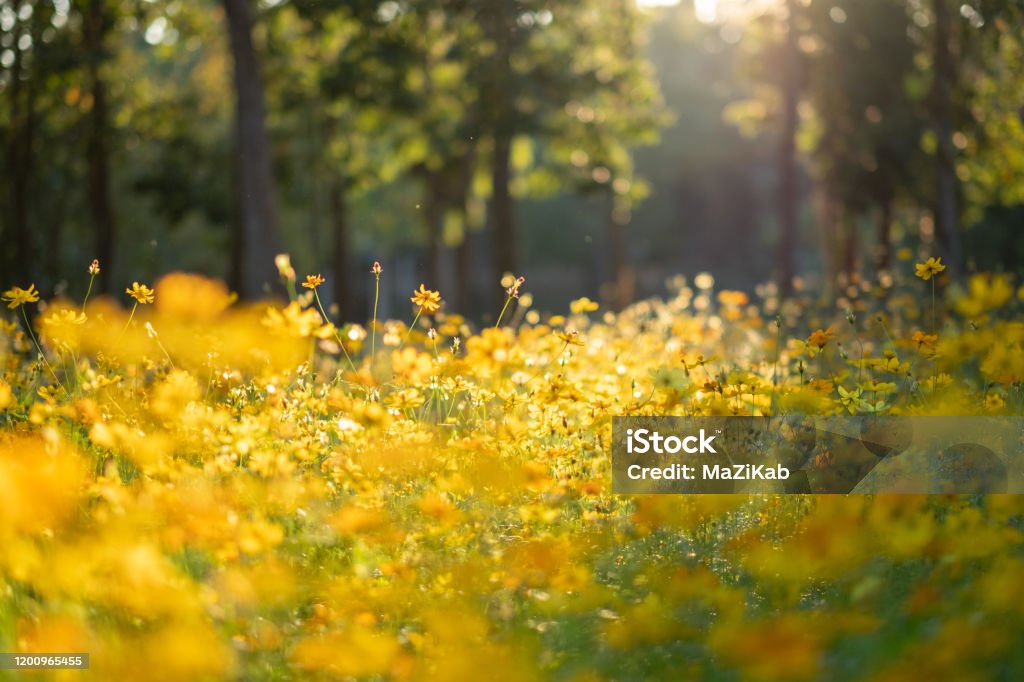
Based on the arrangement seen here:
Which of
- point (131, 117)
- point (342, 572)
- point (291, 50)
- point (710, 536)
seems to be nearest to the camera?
point (342, 572)

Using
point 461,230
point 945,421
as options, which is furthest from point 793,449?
point 461,230

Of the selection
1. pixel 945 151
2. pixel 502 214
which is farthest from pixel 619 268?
pixel 945 151

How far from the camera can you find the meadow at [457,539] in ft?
8.36

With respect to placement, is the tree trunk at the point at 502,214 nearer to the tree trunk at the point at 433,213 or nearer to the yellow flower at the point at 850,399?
the tree trunk at the point at 433,213

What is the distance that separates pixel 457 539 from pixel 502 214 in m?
13.0

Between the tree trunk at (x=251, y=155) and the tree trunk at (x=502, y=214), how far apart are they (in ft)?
15.4

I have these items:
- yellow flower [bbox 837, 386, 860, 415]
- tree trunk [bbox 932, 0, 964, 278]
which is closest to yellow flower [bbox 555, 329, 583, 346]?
yellow flower [bbox 837, 386, 860, 415]

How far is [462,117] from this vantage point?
1714 centimetres

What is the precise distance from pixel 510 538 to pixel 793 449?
137 centimetres

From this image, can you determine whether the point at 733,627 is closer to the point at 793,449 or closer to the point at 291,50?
the point at 793,449

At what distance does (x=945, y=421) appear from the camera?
13.8ft

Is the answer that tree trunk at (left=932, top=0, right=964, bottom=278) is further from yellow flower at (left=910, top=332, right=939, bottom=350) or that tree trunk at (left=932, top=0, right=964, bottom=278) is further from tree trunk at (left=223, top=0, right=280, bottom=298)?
yellow flower at (left=910, top=332, right=939, bottom=350)

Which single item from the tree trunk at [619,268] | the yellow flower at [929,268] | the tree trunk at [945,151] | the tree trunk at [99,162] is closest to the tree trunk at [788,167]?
the tree trunk at [619,268]

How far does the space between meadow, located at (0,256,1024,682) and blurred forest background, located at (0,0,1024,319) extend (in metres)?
7.74
